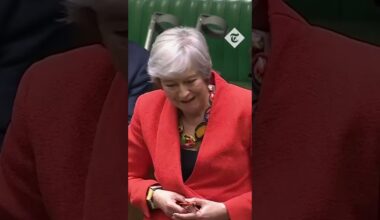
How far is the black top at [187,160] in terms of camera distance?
0.77 m

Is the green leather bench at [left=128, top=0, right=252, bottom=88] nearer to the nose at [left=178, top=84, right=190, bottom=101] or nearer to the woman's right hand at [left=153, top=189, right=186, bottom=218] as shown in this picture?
the nose at [left=178, top=84, right=190, bottom=101]

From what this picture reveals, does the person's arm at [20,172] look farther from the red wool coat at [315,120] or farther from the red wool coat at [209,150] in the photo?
the red wool coat at [315,120]

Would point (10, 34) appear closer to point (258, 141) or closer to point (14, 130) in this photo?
point (14, 130)

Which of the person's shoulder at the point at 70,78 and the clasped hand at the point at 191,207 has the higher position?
the person's shoulder at the point at 70,78

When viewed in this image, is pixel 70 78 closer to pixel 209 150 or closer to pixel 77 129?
pixel 77 129

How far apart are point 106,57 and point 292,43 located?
236mm

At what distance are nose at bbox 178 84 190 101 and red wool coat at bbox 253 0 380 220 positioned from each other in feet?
0.30

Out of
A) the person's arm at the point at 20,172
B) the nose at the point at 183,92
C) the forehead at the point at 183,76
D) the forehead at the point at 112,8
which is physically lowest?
the person's arm at the point at 20,172

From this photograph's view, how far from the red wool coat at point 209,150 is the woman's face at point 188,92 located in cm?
1

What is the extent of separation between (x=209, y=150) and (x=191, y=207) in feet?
0.24

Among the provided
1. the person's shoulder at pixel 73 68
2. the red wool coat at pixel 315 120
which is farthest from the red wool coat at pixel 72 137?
the red wool coat at pixel 315 120

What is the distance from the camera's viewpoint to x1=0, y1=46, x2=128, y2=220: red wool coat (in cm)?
79

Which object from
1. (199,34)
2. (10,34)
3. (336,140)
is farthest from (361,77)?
(10,34)

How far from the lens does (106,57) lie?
799 millimetres
